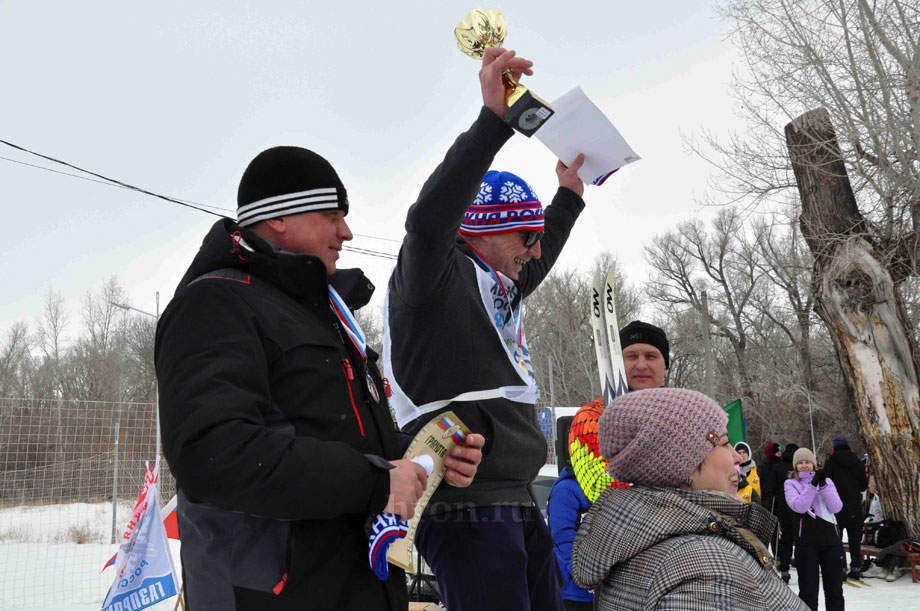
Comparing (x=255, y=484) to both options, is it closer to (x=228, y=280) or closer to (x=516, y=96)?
(x=228, y=280)

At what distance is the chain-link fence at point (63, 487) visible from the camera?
8906mm

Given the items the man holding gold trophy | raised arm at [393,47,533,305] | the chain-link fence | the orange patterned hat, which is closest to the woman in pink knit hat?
the man holding gold trophy

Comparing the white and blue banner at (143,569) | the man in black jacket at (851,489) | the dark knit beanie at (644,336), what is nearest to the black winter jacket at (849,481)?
the man in black jacket at (851,489)

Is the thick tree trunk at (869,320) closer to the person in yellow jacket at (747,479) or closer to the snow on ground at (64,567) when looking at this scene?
the snow on ground at (64,567)

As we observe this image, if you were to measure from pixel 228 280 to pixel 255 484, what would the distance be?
0.45 metres

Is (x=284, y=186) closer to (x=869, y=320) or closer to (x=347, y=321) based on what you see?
(x=347, y=321)

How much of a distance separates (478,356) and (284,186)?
749mm

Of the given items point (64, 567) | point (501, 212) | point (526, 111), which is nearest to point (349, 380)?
point (526, 111)

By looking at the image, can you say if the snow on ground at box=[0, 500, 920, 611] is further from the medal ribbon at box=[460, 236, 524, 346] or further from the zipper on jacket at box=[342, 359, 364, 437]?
the zipper on jacket at box=[342, 359, 364, 437]

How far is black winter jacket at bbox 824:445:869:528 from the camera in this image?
9.96 metres

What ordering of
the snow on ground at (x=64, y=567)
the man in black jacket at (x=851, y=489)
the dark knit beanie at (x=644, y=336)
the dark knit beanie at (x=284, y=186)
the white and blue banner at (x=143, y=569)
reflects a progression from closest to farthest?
the dark knit beanie at (x=284, y=186), the dark knit beanie at (x=644, y=336), the white and blue banner at (x=143, y=569), the snow on ground at (x=64, y=567), the man in black jacket at (x=851, y=489)

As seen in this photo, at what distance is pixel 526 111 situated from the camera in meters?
1.83

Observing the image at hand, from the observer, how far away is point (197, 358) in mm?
1400

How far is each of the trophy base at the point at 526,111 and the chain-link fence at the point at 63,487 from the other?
835cm
